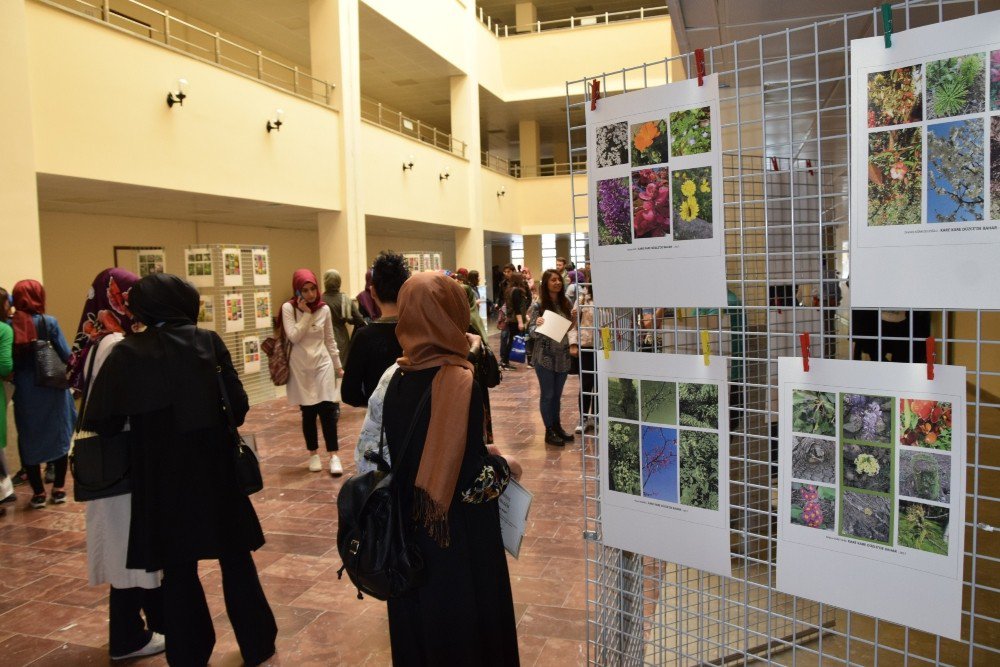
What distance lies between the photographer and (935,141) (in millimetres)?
1217

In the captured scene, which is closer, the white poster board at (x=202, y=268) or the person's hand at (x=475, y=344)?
the person's hand at (x=475, y=344)

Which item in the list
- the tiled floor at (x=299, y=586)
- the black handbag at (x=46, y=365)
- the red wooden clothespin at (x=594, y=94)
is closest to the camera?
the red wooden clothespin at (x=594, y=94)

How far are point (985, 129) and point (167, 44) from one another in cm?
883

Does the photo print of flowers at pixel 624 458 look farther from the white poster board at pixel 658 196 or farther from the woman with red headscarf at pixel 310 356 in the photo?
the woman with red headscarf at pixel 310 356

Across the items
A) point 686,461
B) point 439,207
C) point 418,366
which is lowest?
point 686,461

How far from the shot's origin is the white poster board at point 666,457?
1.59 m

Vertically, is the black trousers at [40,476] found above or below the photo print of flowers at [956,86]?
below

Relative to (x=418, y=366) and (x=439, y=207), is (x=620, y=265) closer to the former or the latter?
(x=418, y=366)

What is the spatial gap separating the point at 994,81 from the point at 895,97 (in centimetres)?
14

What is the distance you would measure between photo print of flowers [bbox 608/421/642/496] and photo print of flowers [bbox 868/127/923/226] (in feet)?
2.31

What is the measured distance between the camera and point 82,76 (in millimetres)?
7121

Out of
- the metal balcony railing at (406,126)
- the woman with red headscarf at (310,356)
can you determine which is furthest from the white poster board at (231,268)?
the metal balcony railing at (406,126)

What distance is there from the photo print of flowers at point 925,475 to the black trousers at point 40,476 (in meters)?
5.98

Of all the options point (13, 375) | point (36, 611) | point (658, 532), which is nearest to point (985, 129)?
point (658, 532)
